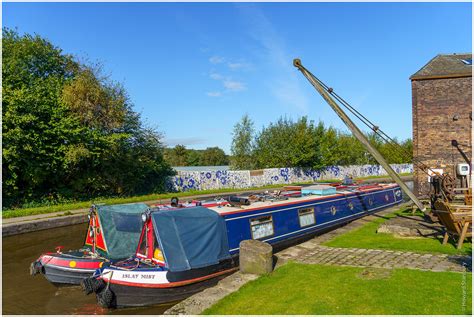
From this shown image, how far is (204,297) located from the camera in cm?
734

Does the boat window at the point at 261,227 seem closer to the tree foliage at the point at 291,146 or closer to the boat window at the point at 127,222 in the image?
the boat window at the point at 127,222

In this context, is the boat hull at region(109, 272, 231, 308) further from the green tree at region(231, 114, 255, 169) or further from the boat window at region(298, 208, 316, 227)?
the green tree at region(231, 114, 255, 169)

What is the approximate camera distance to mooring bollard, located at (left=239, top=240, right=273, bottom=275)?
27.3ft

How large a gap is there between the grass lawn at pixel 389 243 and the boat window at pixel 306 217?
1003mm

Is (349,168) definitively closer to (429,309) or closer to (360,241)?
(360,241)

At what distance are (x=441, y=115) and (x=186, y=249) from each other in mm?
14866

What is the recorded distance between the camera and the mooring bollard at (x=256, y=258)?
27.3 ft

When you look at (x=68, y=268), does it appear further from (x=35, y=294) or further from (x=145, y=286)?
(x=145, y=286)

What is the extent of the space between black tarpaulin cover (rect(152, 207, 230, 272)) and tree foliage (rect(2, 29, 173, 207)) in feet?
49.8

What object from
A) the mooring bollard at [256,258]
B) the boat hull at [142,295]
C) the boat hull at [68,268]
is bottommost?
the boat hull at [142,295]

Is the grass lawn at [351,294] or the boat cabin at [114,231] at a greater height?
the boat cabin at [114,231]

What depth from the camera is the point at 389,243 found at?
35.4 ft

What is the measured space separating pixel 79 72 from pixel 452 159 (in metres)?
24.4

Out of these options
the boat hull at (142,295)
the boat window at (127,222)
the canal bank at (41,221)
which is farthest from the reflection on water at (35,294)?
the canal bank at (41,221)
